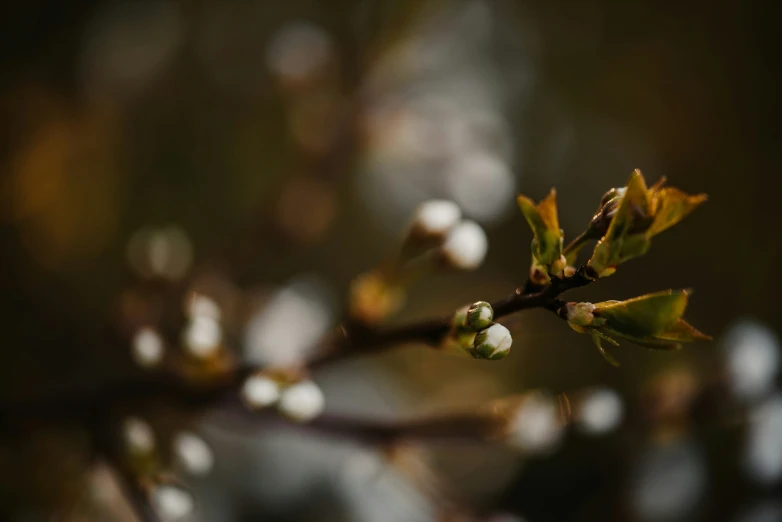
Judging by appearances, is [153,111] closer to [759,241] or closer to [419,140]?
[419,140]

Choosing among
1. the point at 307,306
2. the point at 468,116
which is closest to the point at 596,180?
the point at 468,116

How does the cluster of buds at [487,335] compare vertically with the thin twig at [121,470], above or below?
above

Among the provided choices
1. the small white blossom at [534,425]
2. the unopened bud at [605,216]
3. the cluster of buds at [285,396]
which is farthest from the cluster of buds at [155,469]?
the unopened bud at [605,216]

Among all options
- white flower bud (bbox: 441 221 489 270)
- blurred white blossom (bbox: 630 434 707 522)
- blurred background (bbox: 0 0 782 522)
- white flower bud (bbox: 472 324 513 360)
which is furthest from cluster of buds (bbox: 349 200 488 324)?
blurred white blossom (bbox: 630 434 707 522)

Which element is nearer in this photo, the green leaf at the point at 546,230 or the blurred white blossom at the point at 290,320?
the green leaf at the point at 546,230

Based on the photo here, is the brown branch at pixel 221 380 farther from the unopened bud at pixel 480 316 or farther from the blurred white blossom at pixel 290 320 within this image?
the blurred white blossom at pixel 290 320

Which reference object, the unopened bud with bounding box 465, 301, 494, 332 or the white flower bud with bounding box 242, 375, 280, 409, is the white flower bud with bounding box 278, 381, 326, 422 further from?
the unopened bud with bounding box 465, 301, 494, 332
